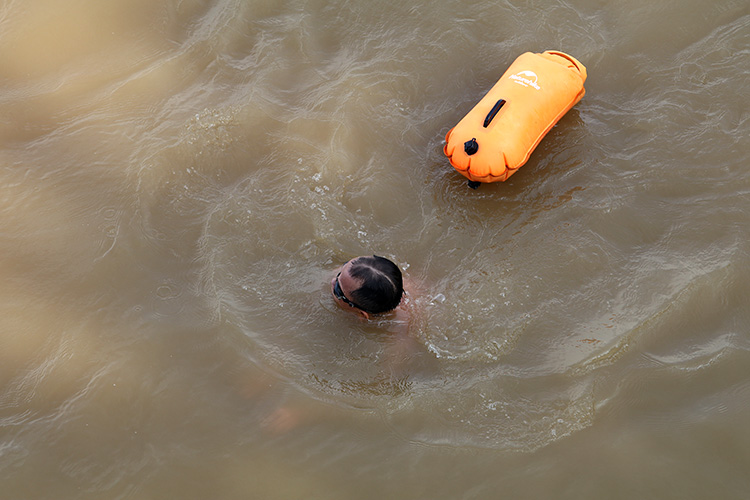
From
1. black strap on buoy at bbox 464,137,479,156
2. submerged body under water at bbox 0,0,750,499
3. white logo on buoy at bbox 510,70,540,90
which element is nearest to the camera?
submerged body under water at bbox 0,0,750,499

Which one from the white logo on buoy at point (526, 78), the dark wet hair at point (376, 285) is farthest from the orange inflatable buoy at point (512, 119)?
the dark wet hair at point (376, 285)

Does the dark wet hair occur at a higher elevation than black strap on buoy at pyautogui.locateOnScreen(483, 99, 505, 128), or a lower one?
lower

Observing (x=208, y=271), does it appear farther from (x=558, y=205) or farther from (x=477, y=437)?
(x=558, y=205)

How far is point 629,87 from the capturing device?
5.29 metres

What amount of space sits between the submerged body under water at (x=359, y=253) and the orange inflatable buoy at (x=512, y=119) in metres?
0.33

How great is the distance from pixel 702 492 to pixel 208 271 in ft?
11.1

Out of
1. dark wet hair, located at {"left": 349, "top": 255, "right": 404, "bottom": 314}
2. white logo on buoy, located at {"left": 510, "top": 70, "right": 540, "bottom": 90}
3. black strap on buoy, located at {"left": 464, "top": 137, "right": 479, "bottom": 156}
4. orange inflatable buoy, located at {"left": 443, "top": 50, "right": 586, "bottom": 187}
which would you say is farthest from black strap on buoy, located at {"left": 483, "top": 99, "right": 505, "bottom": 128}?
dark wet hair, located at {"left": 349, "top": 255, "right": 404, "bottom": 314}

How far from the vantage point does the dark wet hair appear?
366 centimetres

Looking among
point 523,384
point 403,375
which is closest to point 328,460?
→ point 403,375

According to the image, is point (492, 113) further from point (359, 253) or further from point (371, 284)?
point (371, 284)

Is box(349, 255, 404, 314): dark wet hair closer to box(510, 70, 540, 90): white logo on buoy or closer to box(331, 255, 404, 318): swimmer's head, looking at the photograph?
box(331, 255, 404, 318): swimmer's head

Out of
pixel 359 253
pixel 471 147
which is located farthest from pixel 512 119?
pixel 359 253

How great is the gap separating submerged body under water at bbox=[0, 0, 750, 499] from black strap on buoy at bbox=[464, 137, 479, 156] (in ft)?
1.42

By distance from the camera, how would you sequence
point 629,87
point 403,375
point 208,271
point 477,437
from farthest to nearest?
point 629,87
point 208,271
point 403,375
point 477,437
